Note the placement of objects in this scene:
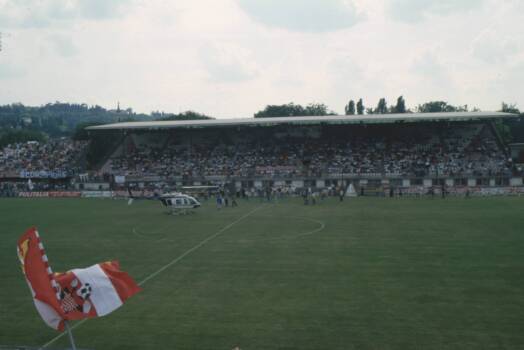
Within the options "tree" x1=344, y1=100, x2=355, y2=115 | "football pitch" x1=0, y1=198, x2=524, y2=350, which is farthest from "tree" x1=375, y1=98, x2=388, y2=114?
"football pitch" x1=0, y1=198, x2=524, y2=350

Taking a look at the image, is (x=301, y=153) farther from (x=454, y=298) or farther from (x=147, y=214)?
(x=454, y=298)

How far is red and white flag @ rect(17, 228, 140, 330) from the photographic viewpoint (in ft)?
26.7

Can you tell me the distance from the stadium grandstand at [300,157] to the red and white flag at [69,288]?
42.3 m

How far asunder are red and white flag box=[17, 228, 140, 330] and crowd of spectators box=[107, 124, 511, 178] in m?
46.9

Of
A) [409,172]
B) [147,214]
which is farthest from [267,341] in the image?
[409,172]

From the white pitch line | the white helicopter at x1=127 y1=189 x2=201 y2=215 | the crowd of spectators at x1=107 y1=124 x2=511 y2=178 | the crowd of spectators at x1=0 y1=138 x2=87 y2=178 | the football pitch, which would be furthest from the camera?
the crowd of spectators at x1=0 y1=138 x2=87 y2=178

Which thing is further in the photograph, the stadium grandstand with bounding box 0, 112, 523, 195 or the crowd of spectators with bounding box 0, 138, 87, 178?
the crowd of spectators with bounding box 0, 138, 87, 178

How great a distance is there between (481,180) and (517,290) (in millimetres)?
39157

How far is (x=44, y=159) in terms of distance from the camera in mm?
69750

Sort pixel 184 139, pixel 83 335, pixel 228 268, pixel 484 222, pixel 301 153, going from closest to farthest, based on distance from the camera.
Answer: pixel 83 335, pixel 228 268, pixel 484 222, pixel 301 153, pixel 184 139

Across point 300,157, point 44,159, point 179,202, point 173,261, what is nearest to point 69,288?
point 173,261

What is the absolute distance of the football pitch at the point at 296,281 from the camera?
12148mm

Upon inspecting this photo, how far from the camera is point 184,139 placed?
69875 millimetres

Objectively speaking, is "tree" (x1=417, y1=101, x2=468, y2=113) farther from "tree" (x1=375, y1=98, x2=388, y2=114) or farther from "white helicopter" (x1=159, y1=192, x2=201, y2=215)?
"white helicopter" (x1=159, y1=192, x2=201, y2=215)
